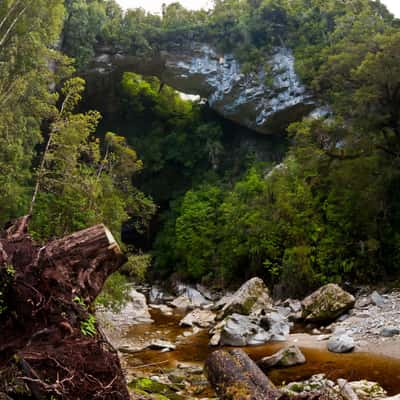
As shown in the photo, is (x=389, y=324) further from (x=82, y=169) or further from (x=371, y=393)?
(x=82, y=169)

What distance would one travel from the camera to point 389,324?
Answer: 30.1 feet

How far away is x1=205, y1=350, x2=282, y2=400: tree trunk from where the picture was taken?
496cm

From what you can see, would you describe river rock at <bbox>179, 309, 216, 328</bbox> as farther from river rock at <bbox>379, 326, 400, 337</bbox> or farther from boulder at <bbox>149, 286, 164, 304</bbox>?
river rock at <bbox>379, 326, 400, 337</bbox>

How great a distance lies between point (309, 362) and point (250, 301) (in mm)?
5628

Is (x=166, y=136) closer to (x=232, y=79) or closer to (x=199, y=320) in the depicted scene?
(x=232, y=79)

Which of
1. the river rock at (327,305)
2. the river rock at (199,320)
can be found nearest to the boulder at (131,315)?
the river rock at (199,320)

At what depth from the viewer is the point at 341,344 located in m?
8.09

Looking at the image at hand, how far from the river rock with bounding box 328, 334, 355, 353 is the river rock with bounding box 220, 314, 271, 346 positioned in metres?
1.87

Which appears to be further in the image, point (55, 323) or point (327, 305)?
point (327, 305)

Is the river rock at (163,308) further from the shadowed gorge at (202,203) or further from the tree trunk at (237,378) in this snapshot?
the tree trunk at (237,378)

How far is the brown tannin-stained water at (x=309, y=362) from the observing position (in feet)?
21.6

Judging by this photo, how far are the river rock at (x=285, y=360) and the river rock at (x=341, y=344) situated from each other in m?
0.84

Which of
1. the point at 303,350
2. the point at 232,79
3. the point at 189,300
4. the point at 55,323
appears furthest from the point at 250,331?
the point at 232,79

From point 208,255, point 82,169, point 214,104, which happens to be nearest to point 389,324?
point 82,169
